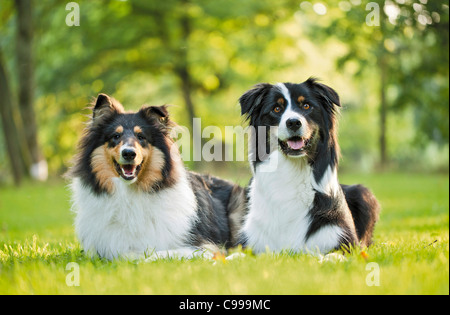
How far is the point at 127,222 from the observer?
5293 millimetres

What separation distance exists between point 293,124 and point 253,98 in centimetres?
70

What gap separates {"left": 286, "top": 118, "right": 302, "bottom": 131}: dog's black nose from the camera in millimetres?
4828

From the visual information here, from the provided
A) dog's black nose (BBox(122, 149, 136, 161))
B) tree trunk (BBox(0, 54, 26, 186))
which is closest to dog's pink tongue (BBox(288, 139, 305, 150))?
dog's black nose (BBox(122, 149, 136, 161))

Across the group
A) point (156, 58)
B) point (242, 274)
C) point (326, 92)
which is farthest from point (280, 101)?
point (156, 58)

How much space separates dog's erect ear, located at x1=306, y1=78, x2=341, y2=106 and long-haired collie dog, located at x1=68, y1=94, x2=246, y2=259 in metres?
1.66

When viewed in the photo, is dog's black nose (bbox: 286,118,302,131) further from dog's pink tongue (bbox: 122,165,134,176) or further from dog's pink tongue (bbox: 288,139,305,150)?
dog's pink tongue (bbox: 122,165,134,176)

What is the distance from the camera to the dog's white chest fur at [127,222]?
529 cm

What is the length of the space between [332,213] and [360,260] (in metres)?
0.75

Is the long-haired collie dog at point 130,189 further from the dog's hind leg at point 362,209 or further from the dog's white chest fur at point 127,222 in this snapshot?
the dog's hind leg at point 362,209

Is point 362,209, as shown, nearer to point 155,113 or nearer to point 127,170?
point 155,113

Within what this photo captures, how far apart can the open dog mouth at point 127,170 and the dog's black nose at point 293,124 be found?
5.34ft

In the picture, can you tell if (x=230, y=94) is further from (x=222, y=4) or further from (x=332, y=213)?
(x=332, y=213)

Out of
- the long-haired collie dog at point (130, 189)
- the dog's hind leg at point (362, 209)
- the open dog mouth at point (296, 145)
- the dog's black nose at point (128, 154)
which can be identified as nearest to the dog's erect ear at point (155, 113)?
the long-haired collie dog at point (130, 189)
